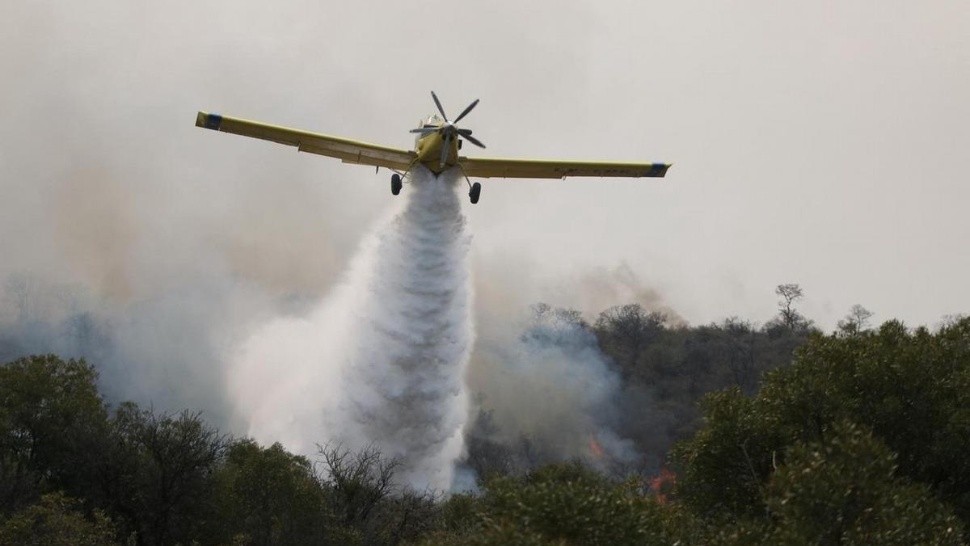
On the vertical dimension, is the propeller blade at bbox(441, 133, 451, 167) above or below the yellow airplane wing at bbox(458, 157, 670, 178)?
below

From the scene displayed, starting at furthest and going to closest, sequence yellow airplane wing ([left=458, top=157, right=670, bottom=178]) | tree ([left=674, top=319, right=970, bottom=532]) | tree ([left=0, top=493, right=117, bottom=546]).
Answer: yellow airplane wing ([left=458, top=157, right=670, bottom=178]), tree ([left=0, top=493, right=117, bottom=546]), tree ([left=674, top=319, right=970, bottom=532])

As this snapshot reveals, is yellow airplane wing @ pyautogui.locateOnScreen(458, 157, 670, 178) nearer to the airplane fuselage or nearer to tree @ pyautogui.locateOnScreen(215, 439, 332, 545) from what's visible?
the airplane fuselage

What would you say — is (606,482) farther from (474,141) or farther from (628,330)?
(628,330)

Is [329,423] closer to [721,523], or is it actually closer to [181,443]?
[181,443]

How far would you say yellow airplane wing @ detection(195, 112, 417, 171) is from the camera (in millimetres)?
43812

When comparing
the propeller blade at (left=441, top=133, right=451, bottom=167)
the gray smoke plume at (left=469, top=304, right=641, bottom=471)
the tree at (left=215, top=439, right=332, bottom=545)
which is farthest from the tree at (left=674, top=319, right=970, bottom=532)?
the gray smoke plume at (left=469, top=304, right=641, bottom=471)

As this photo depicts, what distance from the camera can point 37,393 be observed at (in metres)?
41.2

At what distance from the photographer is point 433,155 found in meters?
42.6

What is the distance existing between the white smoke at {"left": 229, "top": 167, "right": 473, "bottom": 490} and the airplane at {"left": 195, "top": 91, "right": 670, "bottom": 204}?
170 centimetres

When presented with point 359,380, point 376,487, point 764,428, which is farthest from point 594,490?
point 359,380

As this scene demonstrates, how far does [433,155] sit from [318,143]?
15.7 ft

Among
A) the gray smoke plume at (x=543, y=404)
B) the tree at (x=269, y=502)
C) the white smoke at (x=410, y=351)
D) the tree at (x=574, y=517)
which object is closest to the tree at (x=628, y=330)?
the gray smoke plume at (x=543, y=404)

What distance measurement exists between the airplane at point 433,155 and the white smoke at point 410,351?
1.70 metres

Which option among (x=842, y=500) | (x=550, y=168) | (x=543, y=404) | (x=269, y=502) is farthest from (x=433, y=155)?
(x=543, y=404)
